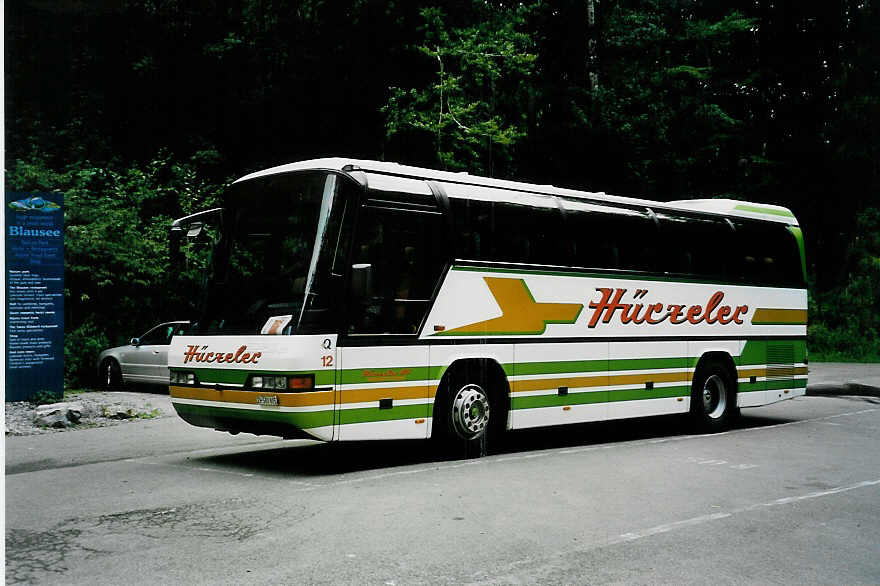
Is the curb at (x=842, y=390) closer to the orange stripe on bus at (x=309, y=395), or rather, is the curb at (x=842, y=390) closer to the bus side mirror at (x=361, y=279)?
the orange stripe on bus at (x=309, y=395)

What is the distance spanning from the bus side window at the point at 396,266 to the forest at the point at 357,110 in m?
9.75

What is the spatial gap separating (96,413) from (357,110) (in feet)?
44.3

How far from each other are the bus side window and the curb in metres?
13.9

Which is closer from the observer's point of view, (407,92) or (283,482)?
(283,482)

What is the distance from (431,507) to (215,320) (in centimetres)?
383

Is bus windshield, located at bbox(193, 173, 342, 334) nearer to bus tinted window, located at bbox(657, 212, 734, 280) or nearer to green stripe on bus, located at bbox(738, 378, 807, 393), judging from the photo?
bus tinted window, located at bbox(657, 212, 734, 280)

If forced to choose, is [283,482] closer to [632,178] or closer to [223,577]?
[223,577]

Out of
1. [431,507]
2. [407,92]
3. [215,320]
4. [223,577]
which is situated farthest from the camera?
[407,92]

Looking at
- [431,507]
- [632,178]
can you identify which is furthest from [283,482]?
[632,178]

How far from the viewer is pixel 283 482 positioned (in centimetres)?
959

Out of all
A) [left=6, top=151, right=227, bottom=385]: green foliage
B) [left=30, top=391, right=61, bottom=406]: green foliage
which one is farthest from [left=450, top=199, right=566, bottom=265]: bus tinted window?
[left=6, top=151, right=227, bottom=385]: green foliage

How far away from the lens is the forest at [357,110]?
2330 cm

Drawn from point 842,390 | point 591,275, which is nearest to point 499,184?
point 591,275

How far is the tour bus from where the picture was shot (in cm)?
1003
